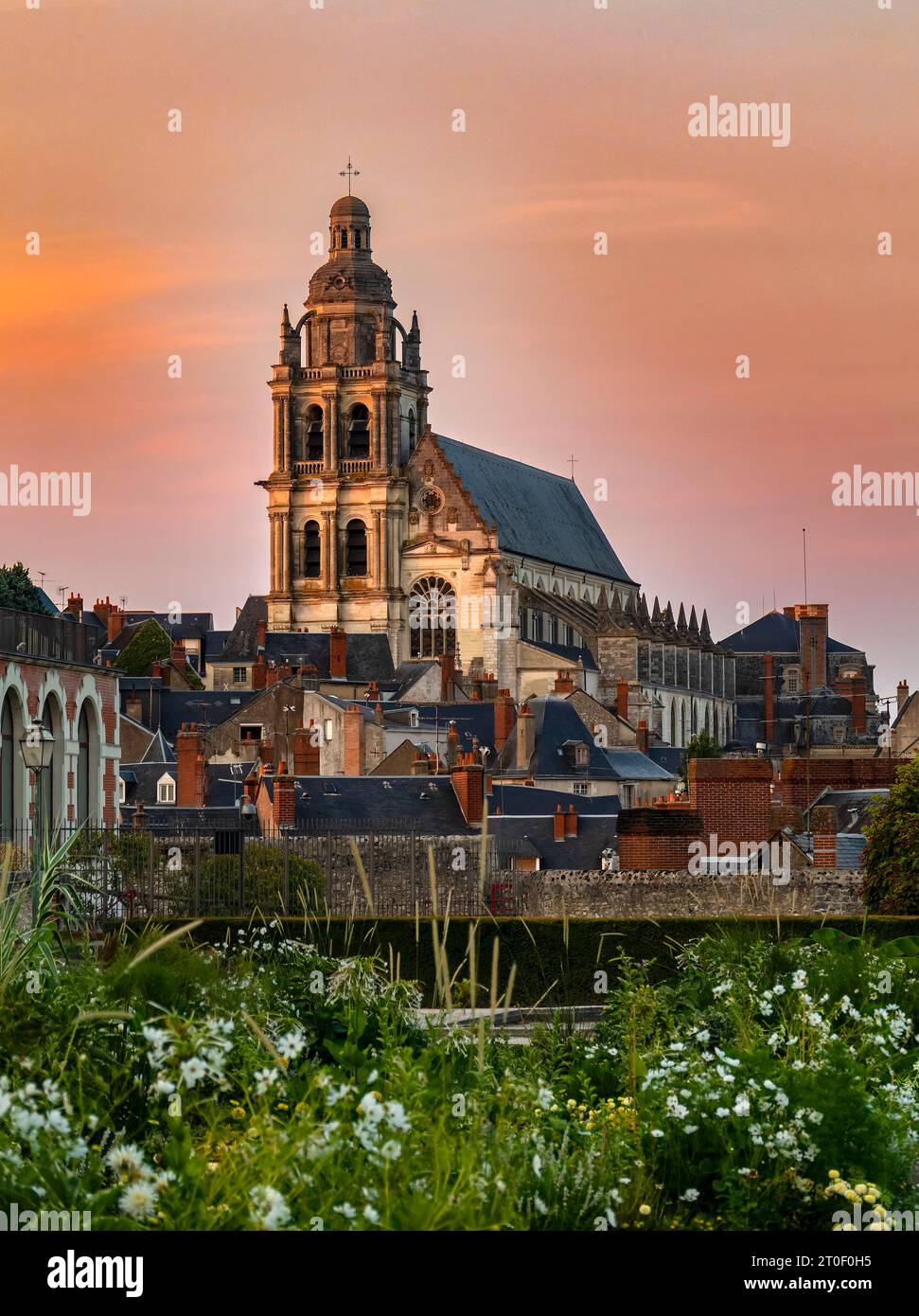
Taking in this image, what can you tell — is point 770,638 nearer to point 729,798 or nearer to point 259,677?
point 259,677

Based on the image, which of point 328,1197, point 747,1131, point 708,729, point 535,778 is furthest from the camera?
point 708,729

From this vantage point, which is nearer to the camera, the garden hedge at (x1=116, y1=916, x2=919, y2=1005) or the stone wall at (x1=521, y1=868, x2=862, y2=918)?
the garden hedge at (x1=116, y1=916, x2=919, y2=1005)

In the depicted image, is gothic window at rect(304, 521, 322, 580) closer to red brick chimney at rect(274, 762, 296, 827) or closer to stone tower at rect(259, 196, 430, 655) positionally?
stone tower at rect(259, 196, 430, 655)

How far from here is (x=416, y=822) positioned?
5044cm

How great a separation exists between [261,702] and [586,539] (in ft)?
182

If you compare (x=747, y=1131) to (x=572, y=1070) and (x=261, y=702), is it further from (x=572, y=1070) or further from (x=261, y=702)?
(x=261, y=702)

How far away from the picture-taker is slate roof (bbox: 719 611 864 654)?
148m

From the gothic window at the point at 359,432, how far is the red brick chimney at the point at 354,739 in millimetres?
42953

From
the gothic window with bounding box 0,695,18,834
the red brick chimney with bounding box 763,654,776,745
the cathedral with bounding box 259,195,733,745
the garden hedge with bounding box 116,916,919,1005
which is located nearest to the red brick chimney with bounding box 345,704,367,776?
the cathedral with bounding box 259,195,733,745

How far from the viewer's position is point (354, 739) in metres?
73.8

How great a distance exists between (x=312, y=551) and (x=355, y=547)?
2.33 meters

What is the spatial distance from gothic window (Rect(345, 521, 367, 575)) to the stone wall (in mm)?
80902

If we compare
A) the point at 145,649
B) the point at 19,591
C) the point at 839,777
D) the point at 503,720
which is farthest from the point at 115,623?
the point at 839,777
